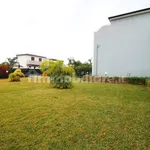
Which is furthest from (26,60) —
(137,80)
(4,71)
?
(137,80)

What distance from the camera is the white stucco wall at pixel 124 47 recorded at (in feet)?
47.1

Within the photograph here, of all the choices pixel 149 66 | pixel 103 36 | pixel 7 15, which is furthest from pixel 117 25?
pixel 7 15

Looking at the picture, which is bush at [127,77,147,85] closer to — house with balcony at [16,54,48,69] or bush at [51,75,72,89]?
bush at [51,75,72,89]

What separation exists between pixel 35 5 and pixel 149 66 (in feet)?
40.5

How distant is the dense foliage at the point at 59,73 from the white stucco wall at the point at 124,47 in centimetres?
754

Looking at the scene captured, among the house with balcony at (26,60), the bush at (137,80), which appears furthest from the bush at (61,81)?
the house with balcony at (26,60)

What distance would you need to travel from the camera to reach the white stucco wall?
14344 millimetres

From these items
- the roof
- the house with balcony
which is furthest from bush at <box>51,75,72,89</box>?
the house with balcony

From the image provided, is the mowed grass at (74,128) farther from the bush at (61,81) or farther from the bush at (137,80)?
the bush at (137,80)

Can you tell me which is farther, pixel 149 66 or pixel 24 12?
pixel 149 66

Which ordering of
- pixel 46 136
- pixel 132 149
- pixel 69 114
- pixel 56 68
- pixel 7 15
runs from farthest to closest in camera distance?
pixel 7 15
pixel 56 68
pixel 69 114
pixel 46 136
pixel 132 149

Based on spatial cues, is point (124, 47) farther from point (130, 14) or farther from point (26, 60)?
point (26, 60)

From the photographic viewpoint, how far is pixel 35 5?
11391 mm

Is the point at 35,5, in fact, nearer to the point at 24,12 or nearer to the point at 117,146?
the point at 24,12
